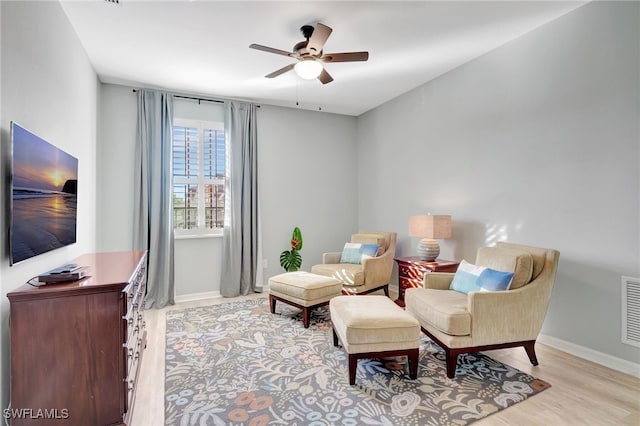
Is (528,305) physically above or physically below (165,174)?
below

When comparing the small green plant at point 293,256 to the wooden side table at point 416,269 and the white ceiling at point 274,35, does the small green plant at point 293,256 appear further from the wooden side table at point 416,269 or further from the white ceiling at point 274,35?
the white ceiling at point 274,35

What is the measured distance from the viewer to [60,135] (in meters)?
2.35

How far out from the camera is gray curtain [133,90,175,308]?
12.9 ft

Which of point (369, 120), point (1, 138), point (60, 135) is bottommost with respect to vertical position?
point (1, 138)

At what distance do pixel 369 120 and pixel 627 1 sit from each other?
3178 millimetres

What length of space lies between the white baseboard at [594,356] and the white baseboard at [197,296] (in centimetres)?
375

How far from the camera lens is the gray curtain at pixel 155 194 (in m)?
3.94

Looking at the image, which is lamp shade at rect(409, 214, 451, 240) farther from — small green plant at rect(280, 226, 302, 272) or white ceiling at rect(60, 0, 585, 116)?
small green plant at rect(280, 226, 302, 272)

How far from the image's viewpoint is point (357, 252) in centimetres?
419

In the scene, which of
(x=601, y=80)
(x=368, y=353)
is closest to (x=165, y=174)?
(x=368, y=353)

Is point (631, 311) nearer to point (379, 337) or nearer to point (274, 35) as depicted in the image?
point (379, 337)

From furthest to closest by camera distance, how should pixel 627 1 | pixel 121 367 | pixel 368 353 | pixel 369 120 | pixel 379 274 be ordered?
pixel 369 120 < pixel 379 274 < pixel 627 1 < pixel 368 353 < pixel 121 367

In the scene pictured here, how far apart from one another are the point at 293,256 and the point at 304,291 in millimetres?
1468

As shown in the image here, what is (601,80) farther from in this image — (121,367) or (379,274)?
(121,367)
